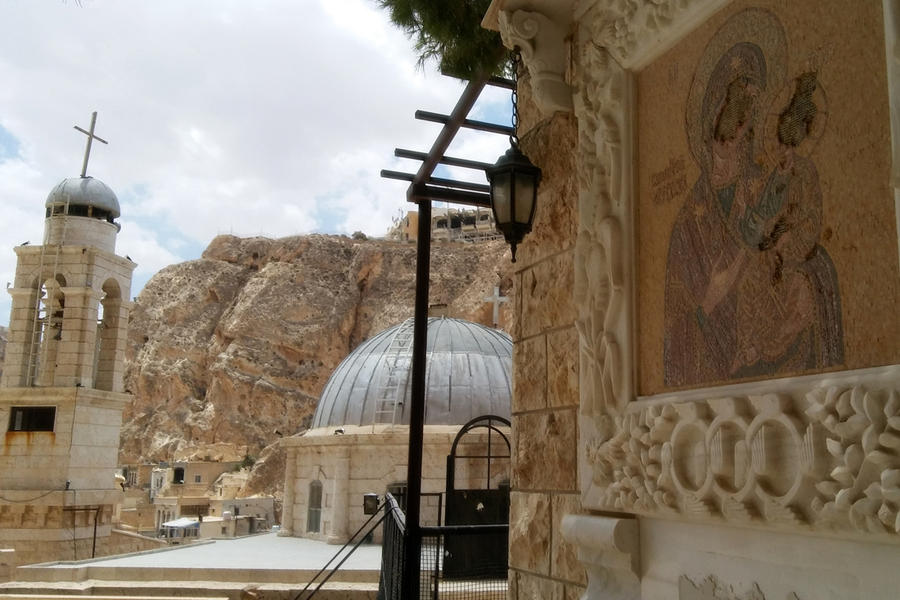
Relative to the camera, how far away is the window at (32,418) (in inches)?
836

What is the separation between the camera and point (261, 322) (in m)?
48.6

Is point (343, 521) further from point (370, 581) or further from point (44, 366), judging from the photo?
point (44, 366)

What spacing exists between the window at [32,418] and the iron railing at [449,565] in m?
13.3

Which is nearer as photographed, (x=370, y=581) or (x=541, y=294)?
(x=541, y=294)

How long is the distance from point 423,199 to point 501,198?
93.6 inches

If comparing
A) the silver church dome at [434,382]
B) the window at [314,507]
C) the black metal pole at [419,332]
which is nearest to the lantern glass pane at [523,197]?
the black metal pole at [419,332]

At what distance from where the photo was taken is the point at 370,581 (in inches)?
496

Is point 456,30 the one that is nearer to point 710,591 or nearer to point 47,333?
point 710,591

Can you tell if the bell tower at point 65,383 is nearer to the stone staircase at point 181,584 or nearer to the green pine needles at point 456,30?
the stone staircase at point 181,584

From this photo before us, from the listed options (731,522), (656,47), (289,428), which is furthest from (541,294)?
(289,428)

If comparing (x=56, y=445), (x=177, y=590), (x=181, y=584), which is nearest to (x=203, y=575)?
(x=181, y=584)

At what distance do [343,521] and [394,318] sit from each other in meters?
32.7

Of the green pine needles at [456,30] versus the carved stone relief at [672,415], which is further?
the green pine needles at [456,30]

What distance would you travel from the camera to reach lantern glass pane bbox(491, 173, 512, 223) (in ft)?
12.0
